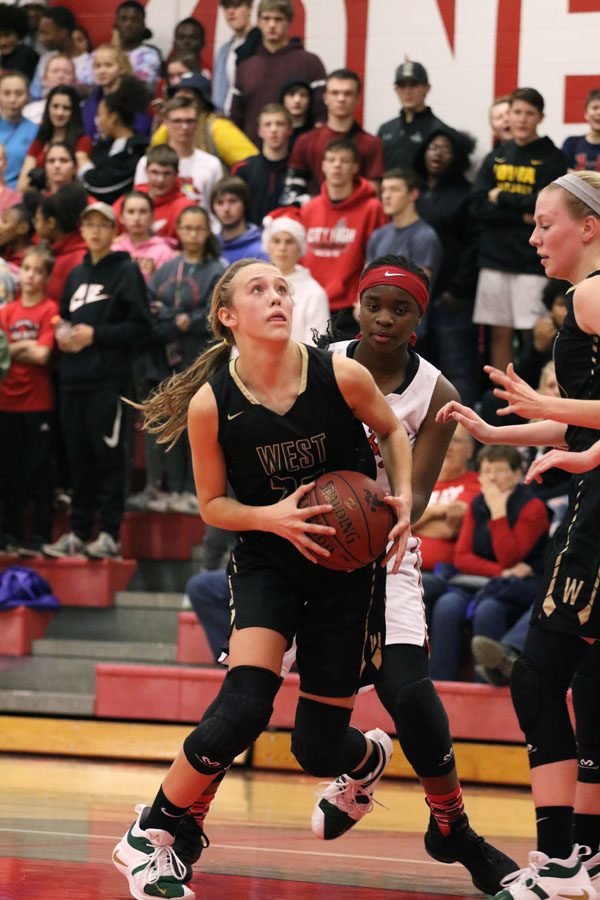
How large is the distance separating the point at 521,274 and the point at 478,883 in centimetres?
518

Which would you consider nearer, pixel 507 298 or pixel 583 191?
pixel 583 191

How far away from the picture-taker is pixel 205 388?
3988 millimetres

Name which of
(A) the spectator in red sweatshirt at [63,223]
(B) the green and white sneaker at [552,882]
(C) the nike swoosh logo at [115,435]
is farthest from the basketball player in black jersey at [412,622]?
(A) the spectator in red sweatshirt at [63,223]

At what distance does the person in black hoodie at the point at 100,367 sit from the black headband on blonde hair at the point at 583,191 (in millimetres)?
4811

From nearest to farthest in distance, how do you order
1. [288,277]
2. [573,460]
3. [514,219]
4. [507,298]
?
[573,460] → [288,277] → [514,219] → [507,298]

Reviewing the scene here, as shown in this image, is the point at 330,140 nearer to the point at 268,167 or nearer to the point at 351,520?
the point at 268,167

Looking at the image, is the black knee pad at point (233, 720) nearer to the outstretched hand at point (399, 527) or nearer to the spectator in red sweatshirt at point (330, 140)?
the outstretched hand at point (399, 527)

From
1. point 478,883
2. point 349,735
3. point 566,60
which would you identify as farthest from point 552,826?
point 566,60

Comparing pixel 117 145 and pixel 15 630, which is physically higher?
pixel 117 145

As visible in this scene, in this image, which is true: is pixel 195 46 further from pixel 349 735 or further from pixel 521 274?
pixel 349 735

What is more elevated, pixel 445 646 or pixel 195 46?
pixel 195 46

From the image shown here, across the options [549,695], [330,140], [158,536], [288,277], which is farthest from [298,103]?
[549,695]

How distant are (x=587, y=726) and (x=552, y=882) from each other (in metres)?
0.50

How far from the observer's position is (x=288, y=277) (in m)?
8.24
